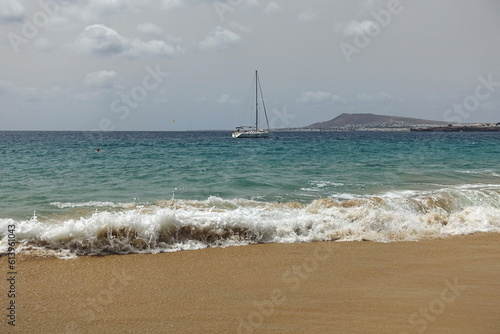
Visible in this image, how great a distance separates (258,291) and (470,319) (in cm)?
251

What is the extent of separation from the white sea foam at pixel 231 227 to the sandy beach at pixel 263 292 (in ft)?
1.53

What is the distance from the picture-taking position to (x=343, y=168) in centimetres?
2120

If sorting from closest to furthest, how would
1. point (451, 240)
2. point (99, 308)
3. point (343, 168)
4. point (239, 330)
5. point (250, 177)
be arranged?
point (239, 330) < point (99, 308) < point (451, 240) < point (250, 177) < point (343, 168)

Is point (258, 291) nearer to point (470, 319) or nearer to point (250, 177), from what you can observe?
point (470, 319)

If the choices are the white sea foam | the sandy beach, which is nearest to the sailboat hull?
the white sea foam

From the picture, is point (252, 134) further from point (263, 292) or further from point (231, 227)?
point (263, 292)

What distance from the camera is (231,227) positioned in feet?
25.7

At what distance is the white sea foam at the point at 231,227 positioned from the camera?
6.93m

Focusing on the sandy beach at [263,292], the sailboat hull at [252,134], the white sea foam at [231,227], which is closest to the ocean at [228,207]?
the white sea foam at [231,227]

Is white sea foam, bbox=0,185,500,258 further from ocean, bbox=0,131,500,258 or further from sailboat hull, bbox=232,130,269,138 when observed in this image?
sailboat hull, bbox=232,130,269,138

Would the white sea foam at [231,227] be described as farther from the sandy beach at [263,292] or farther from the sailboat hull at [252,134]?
the sailboat hull at [252,134]

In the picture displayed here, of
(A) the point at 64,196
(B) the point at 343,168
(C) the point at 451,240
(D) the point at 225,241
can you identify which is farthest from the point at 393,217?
(B) the point at 343,168

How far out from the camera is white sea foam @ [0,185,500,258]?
693 centimetres

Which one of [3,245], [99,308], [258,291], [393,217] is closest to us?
[99,308]
